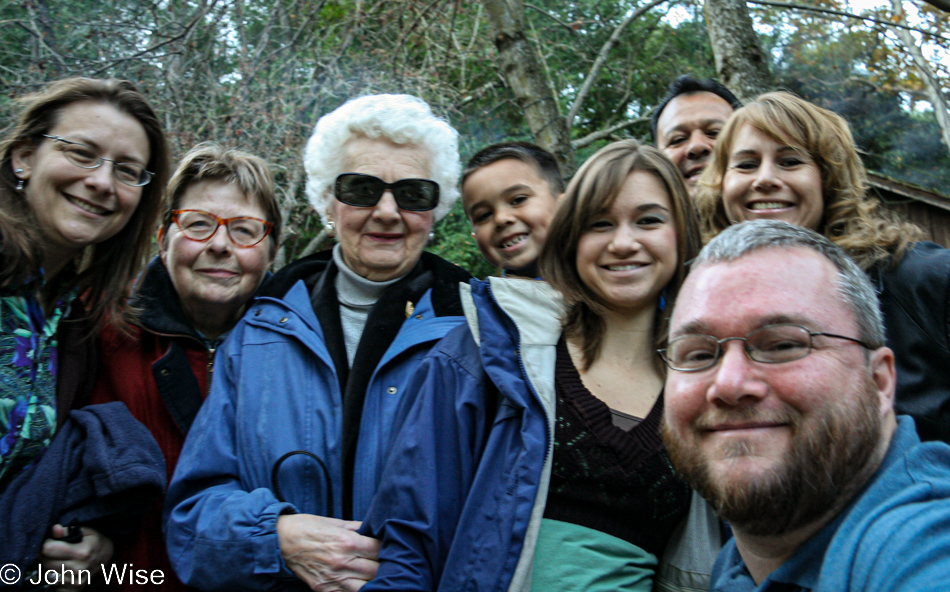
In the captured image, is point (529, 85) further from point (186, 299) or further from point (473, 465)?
point (473, 465)

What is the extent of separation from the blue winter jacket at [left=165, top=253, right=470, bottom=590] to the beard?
974 mm

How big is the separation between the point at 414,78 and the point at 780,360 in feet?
16.9

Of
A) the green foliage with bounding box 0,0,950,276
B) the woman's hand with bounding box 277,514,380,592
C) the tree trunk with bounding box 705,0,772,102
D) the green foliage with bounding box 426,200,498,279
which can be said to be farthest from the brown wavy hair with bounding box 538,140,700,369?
the green foliage with bounding box 426,200,498,279

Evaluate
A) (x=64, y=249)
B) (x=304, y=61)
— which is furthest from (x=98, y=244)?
(x=304, y=61)

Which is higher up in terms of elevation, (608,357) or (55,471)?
(608,357)

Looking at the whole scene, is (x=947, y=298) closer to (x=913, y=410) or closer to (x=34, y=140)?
(x=913, y=410)

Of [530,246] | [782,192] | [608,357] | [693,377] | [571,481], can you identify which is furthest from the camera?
[530,246]

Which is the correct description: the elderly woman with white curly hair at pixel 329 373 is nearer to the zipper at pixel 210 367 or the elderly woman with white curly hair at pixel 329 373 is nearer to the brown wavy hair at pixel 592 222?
the zipper at pixel 210 367

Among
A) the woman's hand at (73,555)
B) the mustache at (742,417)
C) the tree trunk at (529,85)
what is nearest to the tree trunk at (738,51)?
the tree trunk at (529,85)

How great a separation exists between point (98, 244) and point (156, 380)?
0.61m

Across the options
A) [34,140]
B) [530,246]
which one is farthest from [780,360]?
[34,140]

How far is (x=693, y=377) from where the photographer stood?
60.8 inches

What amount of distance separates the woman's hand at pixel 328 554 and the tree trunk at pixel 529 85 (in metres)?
2.96

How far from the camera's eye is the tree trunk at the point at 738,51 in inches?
155
